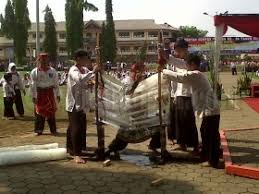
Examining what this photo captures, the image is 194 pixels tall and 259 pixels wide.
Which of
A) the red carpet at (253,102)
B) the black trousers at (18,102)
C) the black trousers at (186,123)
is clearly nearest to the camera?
the black trousers at (186,123)

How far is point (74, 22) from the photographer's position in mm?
67125

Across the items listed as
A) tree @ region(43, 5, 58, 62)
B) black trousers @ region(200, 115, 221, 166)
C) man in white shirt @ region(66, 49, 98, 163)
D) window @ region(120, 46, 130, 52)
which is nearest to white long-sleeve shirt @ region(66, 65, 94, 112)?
man in white shirt @ region(66, 49, 98, 163)

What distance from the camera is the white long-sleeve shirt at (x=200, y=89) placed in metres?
6.84

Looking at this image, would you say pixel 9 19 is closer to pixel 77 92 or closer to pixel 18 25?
pixel 18 25

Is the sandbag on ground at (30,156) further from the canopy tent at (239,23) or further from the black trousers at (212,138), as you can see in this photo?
the canopy tent at (239,23)

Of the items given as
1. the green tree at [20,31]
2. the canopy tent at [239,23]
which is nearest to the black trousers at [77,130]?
the canopy tent at [239,23]

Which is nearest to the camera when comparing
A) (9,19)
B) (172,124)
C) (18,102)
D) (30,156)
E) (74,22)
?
(30,156)

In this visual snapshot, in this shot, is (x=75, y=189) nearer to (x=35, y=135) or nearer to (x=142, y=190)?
(x=142, y=190)

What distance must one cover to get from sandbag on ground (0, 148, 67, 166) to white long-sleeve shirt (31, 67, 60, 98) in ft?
9.41

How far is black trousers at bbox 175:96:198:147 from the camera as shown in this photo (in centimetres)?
781

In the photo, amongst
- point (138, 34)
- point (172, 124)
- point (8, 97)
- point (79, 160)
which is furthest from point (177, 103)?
point (138, 34)

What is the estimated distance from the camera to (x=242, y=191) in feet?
19.1

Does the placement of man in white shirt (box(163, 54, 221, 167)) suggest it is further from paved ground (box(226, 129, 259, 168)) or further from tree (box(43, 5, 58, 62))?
tree (box(43, 5, 58, 62))

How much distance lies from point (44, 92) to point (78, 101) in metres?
3.04
